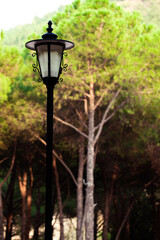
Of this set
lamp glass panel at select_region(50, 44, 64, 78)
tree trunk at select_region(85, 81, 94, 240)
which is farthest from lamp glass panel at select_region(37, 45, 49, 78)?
tree trunk at select_region(85, 81, 94, 240)

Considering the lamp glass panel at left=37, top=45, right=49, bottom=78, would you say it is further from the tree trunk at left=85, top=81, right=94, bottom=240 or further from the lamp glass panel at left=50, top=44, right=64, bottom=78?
the tree trunk at left=85, top=81, right=94, bottom=240

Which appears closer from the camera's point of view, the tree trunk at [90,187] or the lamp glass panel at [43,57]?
the lamp glass panel at [43,57]

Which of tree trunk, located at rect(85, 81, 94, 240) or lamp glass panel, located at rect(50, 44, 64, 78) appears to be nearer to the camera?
lamp glass panel, located at rect(50, 44, 64, 78)

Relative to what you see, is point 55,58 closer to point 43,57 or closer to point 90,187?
point 43,57

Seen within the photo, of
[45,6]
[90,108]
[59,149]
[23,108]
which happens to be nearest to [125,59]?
[90,108]

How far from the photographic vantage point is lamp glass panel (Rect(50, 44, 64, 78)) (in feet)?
13.6

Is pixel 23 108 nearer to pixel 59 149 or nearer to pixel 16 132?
pixel 16 132

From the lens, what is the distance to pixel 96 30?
1245 centimetres

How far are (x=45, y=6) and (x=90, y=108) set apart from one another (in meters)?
87.4

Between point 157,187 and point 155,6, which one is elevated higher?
point 155,6

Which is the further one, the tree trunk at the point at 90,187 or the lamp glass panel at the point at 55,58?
the tree trunk at the point at 90,187

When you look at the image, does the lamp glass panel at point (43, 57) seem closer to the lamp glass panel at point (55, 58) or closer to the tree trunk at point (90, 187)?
the lamp glass panel at point (55, 58)

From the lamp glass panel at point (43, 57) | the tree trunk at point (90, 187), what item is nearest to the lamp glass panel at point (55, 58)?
the lamp glass panel at point (43, 57)

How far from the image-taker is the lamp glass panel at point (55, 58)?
414 centimetres
